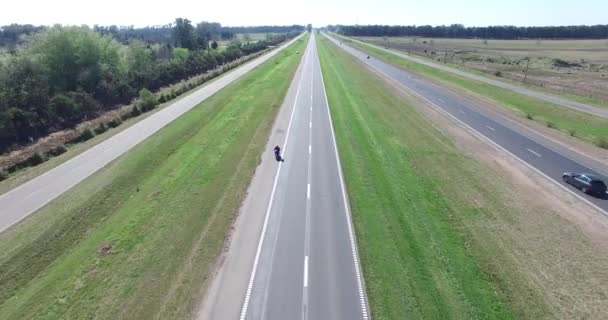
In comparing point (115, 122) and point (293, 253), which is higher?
point (115, 122)

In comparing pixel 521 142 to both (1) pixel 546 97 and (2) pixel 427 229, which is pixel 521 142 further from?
(1) pixel 546 97

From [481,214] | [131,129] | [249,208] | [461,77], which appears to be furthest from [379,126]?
[461,77]

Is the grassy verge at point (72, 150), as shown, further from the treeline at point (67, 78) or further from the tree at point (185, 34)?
the tree at point (185, 34)


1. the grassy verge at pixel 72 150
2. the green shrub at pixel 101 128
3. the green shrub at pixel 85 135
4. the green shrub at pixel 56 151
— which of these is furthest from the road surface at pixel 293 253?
the green shrub at pixel 101 128

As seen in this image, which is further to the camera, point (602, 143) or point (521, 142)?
point (521, 142)

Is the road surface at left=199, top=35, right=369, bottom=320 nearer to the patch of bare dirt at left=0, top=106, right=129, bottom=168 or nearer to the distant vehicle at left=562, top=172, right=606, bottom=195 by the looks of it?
the distant vehicle at left=562, top=172, right=606, bottom=195

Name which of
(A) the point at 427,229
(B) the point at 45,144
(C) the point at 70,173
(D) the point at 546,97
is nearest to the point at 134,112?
(B) the point at 45,144

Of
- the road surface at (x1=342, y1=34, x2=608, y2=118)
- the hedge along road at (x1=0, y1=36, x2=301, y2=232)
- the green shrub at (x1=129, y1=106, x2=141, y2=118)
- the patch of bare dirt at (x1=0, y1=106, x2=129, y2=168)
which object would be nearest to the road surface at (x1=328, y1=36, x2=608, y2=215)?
the road surface at (x1=342, y1=34, x2=608, y2=118)
